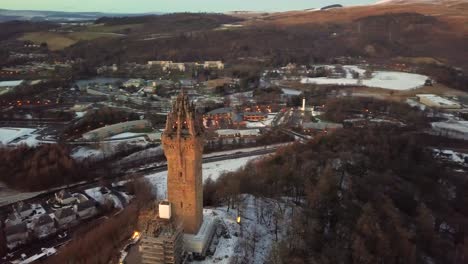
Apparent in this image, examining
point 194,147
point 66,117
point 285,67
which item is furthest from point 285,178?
point 285,67

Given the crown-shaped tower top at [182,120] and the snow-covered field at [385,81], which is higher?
the crown-shaped tower top at [182,120]

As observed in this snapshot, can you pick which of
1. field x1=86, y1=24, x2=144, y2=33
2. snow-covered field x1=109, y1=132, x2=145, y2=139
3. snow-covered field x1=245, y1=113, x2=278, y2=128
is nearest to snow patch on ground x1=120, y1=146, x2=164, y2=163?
snow-covered field x1=109, y1=132, x2=145, y2=139

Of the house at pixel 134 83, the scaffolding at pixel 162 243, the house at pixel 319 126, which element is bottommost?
the house at pixel 319 126

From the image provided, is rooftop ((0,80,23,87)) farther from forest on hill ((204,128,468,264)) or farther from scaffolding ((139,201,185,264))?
scaffolding ((139,201,185,264))

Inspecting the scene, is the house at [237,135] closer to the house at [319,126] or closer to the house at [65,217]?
the house at [319,126]

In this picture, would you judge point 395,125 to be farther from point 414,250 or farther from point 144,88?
point 144,88

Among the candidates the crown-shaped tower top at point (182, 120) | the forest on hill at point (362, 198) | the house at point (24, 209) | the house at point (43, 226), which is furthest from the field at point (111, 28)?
the crown-shaped tower top at point (182, 120)
